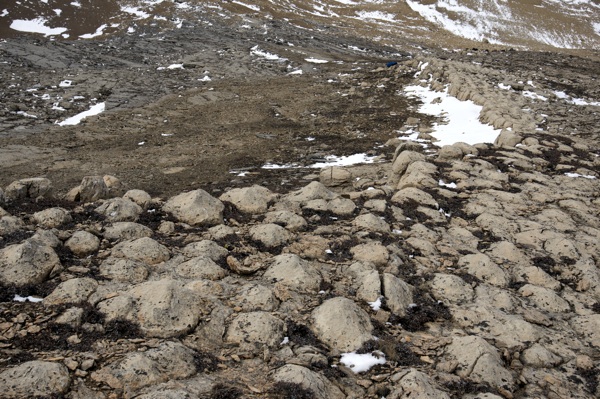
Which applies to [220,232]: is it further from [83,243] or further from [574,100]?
[574,100]

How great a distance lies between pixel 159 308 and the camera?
12.4 feet

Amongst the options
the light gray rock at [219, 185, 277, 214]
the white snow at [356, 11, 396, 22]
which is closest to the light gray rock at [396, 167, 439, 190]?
the light gray rock at [219, 185, 277, 214]

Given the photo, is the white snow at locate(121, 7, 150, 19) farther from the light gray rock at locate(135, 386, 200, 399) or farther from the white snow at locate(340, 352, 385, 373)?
the light gray rock at locate(135, 386, 200, 399)

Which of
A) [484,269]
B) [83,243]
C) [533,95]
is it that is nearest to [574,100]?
[533,95]

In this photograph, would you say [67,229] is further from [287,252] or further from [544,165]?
[544,165]

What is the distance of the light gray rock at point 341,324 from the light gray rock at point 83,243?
8.28ft

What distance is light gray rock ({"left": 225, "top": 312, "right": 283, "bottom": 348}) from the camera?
147 inches

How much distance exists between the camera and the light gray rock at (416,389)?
324 cm

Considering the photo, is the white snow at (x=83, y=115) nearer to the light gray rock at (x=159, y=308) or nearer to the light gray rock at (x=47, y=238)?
the light gray rock at (x=47, y=238)

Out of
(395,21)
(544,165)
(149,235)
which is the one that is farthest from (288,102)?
(395,21)

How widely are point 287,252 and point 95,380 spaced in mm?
2525

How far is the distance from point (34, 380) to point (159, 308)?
41.4 inches

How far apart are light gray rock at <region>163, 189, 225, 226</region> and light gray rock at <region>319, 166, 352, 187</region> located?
3171mm

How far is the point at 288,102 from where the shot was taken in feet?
58.3
